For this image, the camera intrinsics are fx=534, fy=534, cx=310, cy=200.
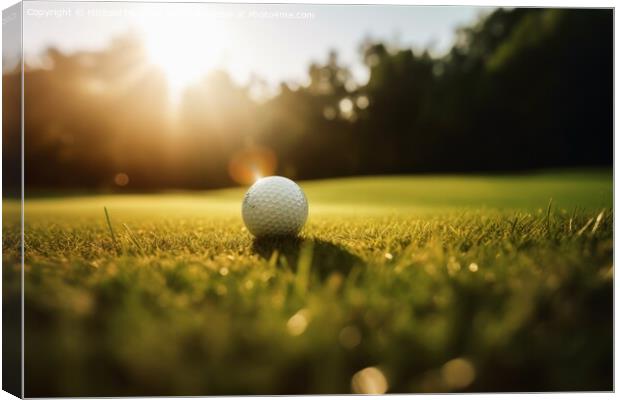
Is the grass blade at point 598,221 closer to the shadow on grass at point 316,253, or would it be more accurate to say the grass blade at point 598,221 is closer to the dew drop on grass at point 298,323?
the shadow on grass at point 316,253

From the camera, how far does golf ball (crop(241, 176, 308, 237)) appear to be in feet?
13.3

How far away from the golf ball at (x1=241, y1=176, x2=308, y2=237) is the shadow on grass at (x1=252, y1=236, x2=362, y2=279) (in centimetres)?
9

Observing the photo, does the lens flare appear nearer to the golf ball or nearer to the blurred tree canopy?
the blurred tree canopy

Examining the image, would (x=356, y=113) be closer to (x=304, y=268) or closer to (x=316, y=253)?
(x=316, y=253)

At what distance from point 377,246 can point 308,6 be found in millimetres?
1634

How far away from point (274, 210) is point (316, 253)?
75 cm

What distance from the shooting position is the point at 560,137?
523 centimetres

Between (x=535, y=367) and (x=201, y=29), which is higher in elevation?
(x=201, y=29)

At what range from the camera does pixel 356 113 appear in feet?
37.7

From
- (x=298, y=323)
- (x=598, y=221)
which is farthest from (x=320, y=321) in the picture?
(x=598, y=221)

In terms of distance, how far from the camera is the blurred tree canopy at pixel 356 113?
14.9ft

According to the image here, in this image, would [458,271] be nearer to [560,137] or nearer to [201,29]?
[201,29]

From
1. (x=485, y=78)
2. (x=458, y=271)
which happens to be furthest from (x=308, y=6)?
(x=485, y=78)

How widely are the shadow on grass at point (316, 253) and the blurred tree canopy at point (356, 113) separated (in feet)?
5.38
